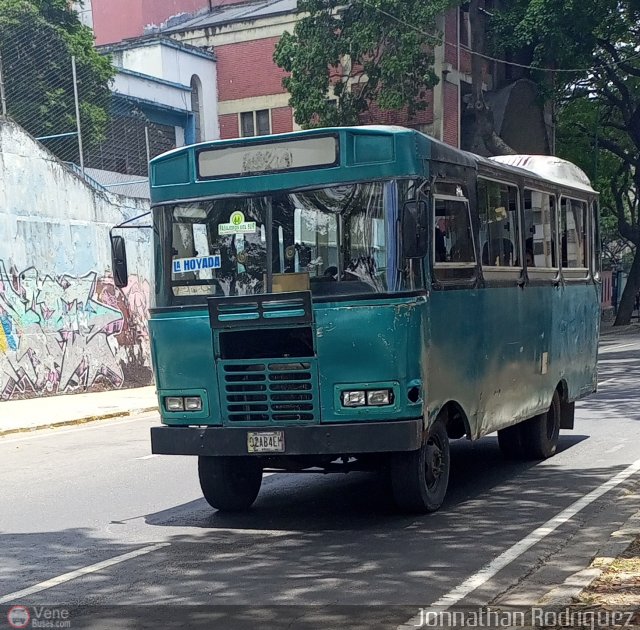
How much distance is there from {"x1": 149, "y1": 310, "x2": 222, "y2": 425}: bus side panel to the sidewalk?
26.0ft

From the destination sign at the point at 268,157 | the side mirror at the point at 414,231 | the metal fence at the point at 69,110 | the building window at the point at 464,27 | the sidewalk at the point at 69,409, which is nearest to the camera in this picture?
the side mirror at the point at 414,231

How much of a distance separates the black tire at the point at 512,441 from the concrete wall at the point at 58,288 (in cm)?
895

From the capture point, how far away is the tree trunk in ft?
142

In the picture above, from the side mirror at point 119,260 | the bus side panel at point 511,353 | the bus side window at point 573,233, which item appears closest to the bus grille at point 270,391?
the side mirror at point 119,260

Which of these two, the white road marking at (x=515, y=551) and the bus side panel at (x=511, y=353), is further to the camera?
the bus side panel at (x=511, y=353)

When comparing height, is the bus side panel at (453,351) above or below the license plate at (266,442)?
above

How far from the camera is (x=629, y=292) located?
43.9 metres

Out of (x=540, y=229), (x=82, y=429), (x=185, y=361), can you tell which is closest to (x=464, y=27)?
(x=82, y=429)

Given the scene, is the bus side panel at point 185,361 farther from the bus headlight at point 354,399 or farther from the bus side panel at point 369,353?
the bus headlight at point 354,399

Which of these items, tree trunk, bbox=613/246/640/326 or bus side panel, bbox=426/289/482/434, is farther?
tree trunk, bbox=613/246/640/326

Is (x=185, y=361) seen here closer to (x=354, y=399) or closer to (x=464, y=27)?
(x=354, y=399)

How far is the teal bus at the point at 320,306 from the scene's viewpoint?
8.16 m

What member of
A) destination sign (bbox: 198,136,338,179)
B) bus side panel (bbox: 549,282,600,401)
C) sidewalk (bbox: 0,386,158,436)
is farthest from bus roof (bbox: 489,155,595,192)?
sidewalk (bbox: 0,386,158,436)

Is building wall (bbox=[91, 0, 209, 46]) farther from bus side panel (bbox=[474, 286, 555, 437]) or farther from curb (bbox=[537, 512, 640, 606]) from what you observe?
curb (bbox=[537, 512, 640, 606])
